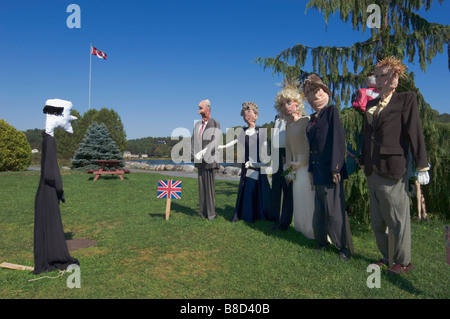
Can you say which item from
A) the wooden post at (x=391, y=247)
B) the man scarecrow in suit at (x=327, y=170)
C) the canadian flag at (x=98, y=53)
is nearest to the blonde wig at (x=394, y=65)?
the man scarecrow in suit at (x=327, y=170)

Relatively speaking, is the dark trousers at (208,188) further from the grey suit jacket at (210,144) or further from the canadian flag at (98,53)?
the canadian flag at (98,53)

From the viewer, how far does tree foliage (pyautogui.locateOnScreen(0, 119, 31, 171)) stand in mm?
18711

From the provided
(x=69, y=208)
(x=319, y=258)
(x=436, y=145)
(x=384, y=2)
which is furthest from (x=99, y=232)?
(x=384, y=2)

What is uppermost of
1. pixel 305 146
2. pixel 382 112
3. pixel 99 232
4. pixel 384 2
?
pixel 384 2

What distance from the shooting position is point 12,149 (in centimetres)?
1925

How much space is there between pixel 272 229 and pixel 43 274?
11.1ft

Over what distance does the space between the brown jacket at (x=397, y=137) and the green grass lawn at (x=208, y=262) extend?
46.3 inches

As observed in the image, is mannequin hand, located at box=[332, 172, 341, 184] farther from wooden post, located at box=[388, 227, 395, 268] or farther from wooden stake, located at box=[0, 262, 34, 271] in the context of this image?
wooden stake, located at box=[0, 262, 34, 271]

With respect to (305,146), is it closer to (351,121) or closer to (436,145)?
(351,121)

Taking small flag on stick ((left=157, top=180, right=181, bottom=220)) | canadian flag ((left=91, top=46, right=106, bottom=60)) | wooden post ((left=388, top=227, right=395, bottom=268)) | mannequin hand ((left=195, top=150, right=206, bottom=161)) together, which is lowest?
wooden post ((left=388, top=227, right=395, bottom=268))

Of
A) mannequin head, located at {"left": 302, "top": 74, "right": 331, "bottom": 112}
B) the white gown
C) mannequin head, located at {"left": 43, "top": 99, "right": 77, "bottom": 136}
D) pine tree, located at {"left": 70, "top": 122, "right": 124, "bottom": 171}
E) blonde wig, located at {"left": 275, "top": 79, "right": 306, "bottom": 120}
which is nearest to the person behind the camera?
mannequin head, located at {"left": 43, "top": 99, "right": 77, "bottom": 136}

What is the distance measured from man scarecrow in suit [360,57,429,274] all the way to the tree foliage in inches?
831

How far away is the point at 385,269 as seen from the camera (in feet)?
11.6

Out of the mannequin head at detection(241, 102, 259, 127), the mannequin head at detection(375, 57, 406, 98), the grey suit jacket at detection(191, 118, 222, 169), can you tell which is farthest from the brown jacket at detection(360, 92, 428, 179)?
the grey suit jacket at detection(191, 118, 222, 169)
